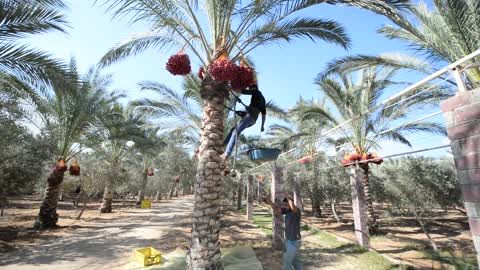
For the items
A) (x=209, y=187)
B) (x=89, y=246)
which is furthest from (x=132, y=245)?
(x=209, y=187)

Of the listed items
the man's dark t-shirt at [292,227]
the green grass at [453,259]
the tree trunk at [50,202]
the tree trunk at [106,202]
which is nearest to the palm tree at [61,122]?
the tree trunk at [50,202]

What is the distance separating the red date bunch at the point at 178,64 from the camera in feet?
15.8

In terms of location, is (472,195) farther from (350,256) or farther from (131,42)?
(131,42)

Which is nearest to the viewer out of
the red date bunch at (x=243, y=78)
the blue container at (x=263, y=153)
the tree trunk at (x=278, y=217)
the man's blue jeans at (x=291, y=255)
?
the red date bunch at (x=243, y=78)

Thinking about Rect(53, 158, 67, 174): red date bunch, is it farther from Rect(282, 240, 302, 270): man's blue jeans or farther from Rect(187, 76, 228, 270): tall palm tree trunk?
Rect(282, 240, 302, 270): man's blue jeans

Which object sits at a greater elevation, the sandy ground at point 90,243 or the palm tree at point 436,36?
the palm tree at point 436,36

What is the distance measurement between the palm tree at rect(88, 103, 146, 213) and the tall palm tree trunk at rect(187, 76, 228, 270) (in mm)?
9035

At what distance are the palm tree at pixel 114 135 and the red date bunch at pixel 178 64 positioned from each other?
935 centimetres

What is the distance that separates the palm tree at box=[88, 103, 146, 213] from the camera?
44.6 feet

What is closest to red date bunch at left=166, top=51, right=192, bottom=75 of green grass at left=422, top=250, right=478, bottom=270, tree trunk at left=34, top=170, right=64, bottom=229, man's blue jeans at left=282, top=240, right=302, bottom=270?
man's blue jeans at left=282, top=240, right=302, bottom=270

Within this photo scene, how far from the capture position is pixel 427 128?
12.5 m

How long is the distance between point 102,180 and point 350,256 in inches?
585

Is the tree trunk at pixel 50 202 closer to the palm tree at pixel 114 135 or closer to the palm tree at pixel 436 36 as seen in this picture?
the palm tree at pixel 114 135

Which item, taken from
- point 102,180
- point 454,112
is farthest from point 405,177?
point 102,180
